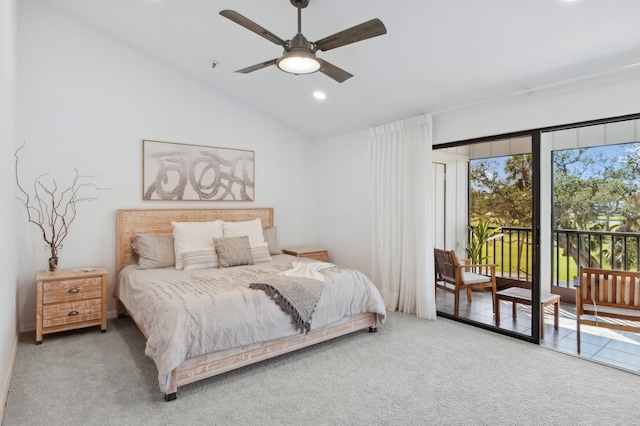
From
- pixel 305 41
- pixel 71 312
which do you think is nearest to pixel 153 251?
pixel 71 312

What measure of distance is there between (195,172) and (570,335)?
4.62m

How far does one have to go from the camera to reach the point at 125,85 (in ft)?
13.8

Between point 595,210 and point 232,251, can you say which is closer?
point 232,251

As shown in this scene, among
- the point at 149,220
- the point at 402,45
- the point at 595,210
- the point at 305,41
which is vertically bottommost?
the point at 149,220

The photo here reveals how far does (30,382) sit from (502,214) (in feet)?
19.5

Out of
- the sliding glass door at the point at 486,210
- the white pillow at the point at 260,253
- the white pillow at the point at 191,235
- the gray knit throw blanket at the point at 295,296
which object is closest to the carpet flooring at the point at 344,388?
the gray knit throw blanket at the point at 295,296

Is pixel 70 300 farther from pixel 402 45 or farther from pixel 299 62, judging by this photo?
pixel 402 45

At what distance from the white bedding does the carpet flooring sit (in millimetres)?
269

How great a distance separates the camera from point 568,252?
16.0ft

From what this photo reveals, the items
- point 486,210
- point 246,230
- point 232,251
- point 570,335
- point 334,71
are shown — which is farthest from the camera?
point 486,210

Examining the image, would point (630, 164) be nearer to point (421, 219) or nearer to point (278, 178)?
point (421, 219)

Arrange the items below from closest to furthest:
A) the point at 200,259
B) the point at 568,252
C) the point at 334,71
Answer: the point at 334,71
the point at 200,259
the point at 568,252

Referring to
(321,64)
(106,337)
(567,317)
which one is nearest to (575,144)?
(567,317)

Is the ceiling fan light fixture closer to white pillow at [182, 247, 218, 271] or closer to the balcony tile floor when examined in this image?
white pillow at [182, 247, 218, 271]
